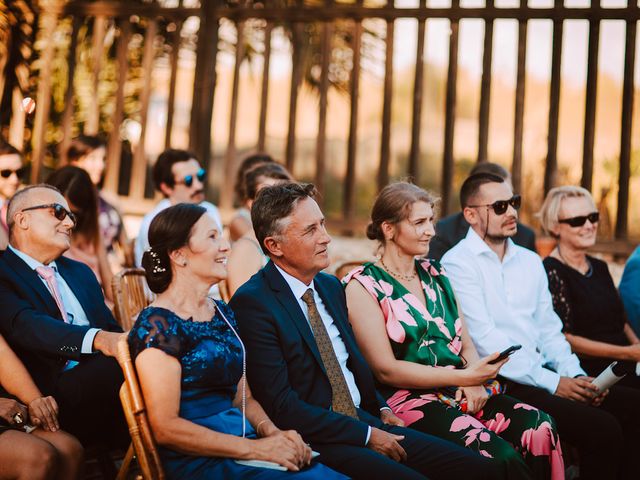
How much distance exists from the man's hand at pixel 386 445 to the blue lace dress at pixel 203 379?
1.13 feet

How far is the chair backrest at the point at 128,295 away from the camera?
427 cm

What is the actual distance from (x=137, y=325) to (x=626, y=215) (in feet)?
15.7

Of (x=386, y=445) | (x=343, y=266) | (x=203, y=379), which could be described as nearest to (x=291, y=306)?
(x=203, y=379)

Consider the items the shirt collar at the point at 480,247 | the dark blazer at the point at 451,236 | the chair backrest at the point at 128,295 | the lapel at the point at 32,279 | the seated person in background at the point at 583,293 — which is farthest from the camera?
the dark blazer at the point at 451,236

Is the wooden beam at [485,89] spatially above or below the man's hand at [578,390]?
above

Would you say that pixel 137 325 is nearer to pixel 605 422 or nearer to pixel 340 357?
pixel 340 357

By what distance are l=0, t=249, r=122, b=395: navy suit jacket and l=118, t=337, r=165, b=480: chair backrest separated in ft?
2.34

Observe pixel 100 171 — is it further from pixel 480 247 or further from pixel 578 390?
pixel 578 390

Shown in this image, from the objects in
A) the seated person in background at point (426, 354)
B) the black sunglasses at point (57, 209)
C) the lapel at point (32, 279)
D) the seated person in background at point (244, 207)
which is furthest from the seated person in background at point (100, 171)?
the seated person in background at point (426, 354)

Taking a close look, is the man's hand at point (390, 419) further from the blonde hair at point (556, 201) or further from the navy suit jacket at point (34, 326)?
the blonde hair at point (556, 201)

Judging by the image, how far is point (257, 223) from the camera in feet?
11.4

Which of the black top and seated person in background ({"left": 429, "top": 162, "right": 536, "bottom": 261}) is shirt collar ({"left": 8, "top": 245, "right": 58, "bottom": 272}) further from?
the black top

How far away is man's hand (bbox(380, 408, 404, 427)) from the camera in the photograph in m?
3.46

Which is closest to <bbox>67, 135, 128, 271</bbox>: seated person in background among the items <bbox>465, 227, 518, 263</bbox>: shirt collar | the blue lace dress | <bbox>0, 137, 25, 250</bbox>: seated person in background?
<bbox>0, 137, 25, 250</bbox>: seated person in background
